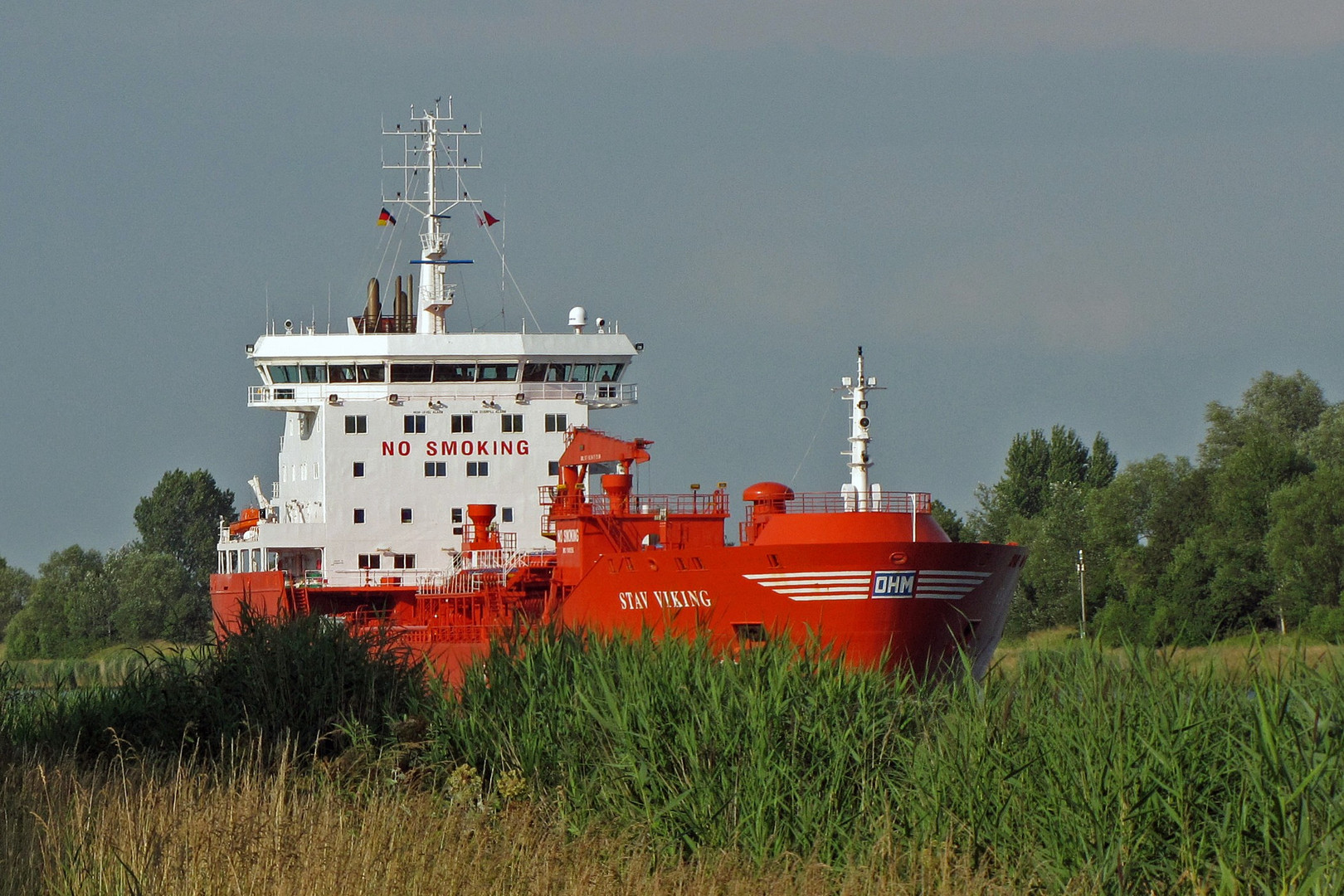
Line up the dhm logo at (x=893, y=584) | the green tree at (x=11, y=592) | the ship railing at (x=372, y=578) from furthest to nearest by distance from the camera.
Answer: the green tree at (x=11, y=592) < the ship railing at (x=372, y=578) < the dhm logo at (x=893, y=584)

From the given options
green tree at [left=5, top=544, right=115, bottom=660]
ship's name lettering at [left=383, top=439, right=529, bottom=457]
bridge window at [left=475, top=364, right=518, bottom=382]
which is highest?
bridge window at [left=475, top=364, right=518, bottom=382]

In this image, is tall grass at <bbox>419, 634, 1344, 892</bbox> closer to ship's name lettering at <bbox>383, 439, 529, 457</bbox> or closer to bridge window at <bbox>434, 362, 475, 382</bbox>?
ship's name lettering at <bbox>383, 439, 529, 457</bbox>

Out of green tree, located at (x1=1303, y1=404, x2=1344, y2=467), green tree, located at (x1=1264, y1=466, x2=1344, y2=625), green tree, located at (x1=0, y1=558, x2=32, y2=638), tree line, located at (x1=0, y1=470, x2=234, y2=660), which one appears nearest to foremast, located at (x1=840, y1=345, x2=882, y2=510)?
green tree, located at (x1=1264, y1=466, x2=1344, y2=625)

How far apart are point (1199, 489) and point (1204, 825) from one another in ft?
160

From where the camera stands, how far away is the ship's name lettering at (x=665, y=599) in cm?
2311

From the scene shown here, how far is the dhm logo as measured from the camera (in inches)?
862

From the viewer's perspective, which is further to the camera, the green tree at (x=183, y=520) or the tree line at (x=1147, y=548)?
the green tree at (x=183, y=520)

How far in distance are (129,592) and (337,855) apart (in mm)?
72424

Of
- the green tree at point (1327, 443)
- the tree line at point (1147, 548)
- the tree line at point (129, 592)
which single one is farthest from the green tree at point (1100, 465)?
the tree line at point (129, 592)

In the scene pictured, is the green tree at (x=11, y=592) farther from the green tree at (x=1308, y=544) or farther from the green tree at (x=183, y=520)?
the green tree at (x=1308, y=544)

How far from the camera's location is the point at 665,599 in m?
23.6

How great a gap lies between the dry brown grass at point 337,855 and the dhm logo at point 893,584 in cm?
969

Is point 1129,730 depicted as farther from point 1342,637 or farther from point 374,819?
point 374,819

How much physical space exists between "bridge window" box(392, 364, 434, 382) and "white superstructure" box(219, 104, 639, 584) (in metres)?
0.02
